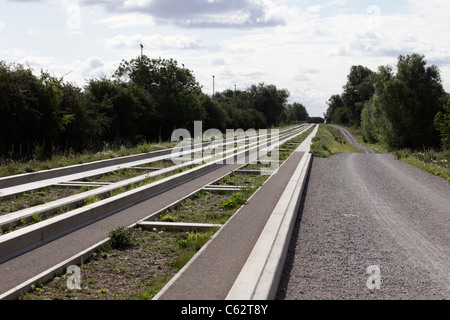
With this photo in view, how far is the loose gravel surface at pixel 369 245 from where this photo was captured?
16.9ft

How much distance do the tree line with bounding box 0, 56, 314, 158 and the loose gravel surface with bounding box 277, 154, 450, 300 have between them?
40.0 ft

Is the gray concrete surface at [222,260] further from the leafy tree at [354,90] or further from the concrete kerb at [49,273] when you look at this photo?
the leafy tree at [354,90]

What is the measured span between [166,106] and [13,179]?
3445 centimetres

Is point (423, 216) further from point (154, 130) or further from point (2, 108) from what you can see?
point (154, 130)

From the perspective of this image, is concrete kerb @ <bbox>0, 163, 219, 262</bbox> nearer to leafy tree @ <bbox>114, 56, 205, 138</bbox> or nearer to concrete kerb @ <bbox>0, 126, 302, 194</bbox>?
concrete kerb @ <bbox>0, 126, 302, 194</bbox>

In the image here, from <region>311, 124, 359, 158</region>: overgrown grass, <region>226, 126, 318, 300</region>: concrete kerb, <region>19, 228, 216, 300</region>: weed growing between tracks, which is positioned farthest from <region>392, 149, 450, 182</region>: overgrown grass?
<region>19, 228, 216, 300</region>: weed growing between tracks

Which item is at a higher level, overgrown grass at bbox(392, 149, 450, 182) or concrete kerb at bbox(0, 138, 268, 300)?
overgrown grass at bbox(392, 149, 450, 182)

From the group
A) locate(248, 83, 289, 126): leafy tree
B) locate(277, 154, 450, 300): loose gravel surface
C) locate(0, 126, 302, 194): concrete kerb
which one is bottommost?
locate(277, 154, 450, 300): loose gravel surface

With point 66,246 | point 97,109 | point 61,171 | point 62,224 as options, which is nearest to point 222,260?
point 66,246

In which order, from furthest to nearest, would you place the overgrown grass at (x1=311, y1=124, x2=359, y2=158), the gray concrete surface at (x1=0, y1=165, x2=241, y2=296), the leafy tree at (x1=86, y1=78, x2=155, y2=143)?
the leafy tree at (x1=86, y1=78, x2=155, y2=143)
the overgrown grass at (x1=311, y1=124, x2=359, y2=158)
the gray concrete surface at (x1=0, y1=165, x2=241, y2=296)

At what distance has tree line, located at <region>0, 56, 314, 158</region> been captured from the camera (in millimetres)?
18464

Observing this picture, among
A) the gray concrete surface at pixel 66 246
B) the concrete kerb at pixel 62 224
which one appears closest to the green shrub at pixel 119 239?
the gray concrete surface at pixel 66 246

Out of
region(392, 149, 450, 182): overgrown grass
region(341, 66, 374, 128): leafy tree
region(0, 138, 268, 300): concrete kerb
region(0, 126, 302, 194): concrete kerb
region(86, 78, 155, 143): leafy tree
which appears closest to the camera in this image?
region(0, 138, 268, 300): concrete kerb

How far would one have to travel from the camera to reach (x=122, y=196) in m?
9.87
